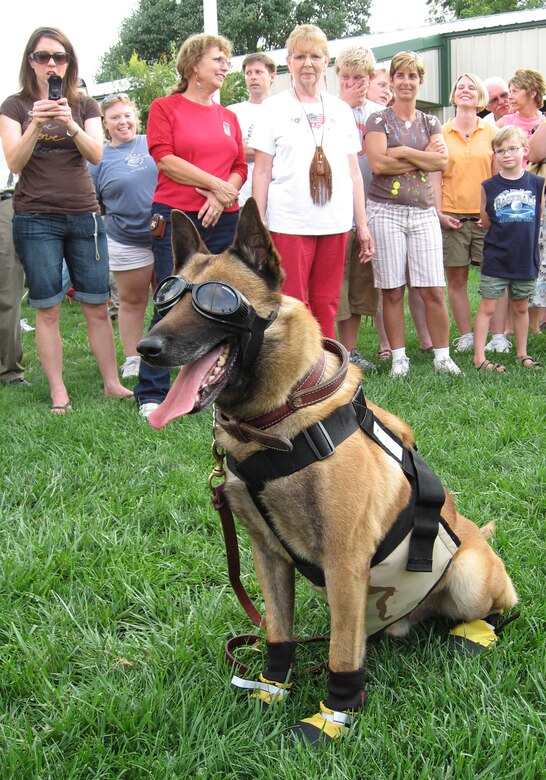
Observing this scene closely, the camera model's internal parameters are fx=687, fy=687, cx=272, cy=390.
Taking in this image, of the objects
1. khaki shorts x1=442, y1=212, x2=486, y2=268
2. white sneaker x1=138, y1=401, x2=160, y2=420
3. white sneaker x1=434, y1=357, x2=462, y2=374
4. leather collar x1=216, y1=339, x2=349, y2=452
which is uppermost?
leather collar x1=216, y1=339, x2=349, y2=452

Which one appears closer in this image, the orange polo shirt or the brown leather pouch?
the brown leather pouch

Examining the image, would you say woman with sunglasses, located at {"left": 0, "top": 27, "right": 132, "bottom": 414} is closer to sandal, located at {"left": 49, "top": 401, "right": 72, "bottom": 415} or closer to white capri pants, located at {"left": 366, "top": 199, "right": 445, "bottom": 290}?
sandal, located at {"left": 49, "top": 401, "right": 72, "bottom": 415}

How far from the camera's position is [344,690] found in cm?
193

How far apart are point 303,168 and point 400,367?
184cm

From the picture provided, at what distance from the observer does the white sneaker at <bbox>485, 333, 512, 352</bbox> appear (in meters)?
6.56

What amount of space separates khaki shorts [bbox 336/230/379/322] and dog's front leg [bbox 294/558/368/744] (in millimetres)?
4307

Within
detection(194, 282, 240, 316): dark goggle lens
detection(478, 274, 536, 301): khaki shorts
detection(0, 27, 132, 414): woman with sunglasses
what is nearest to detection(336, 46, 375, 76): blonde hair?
detection(478, 274, 536, 301): khaki shorts

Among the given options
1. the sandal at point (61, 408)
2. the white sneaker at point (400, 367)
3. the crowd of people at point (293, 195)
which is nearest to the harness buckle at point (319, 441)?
the crowd of people at point (293, 195)

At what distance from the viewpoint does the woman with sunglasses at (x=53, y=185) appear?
4.63 m

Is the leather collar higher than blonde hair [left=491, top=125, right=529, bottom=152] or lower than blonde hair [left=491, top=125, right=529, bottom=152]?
lower

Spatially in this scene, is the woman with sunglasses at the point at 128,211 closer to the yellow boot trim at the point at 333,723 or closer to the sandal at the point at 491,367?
the sandal at the point at 491,367

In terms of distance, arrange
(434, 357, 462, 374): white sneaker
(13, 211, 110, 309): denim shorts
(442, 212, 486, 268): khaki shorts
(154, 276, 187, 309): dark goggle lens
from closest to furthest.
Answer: (154, 276, 187, 309): dark goggle lens < (13, 211, 110, 309): denim shorts < (434, 357, 462, 374): white sneaker < (442, 212, 486, 268): khaki shorts

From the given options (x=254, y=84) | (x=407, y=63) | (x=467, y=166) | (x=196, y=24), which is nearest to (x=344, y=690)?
(x=407, y=63)

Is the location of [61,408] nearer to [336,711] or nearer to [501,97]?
[336,711]
